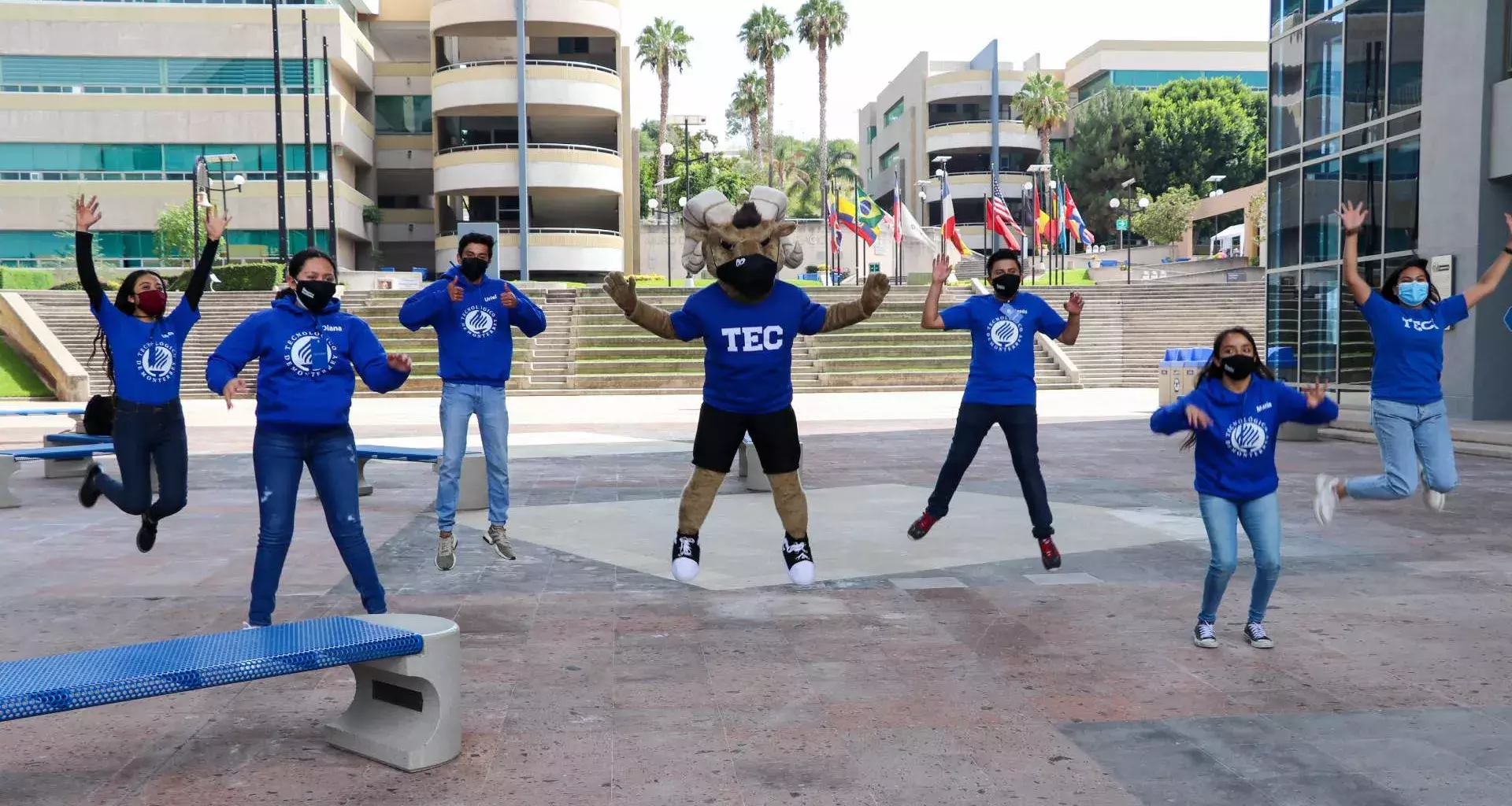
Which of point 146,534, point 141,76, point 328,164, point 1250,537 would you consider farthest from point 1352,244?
point 141,76

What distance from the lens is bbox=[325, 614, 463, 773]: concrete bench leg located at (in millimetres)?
4211

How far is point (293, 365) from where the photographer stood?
571 centimetres

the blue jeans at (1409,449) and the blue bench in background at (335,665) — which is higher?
the blue jeans at (1409,449)

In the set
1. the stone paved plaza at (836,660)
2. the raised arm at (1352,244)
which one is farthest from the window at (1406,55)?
the raised arm at (1352,244)

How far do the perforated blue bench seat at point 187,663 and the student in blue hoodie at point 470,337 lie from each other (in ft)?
10.5

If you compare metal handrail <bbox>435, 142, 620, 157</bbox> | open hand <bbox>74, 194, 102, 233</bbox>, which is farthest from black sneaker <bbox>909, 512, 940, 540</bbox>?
A: metal handrail <bbox>435, 142, 620, 157</bbox>

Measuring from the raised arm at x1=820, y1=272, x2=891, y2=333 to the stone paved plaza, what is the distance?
1.52m

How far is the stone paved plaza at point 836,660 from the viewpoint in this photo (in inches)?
159

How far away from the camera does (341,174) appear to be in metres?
55.9

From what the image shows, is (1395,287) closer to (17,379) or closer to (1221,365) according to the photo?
(1221,365)

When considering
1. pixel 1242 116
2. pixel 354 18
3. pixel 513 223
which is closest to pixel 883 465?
pixel 513 223

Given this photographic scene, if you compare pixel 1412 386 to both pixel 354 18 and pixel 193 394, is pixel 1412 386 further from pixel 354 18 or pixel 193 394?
pixel 354 18

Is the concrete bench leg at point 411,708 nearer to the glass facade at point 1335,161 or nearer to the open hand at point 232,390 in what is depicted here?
the open hand at point 232,390

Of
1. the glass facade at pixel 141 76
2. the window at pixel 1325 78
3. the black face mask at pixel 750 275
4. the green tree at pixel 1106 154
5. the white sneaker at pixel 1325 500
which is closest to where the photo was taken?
the black face mask at pixel 750 275
